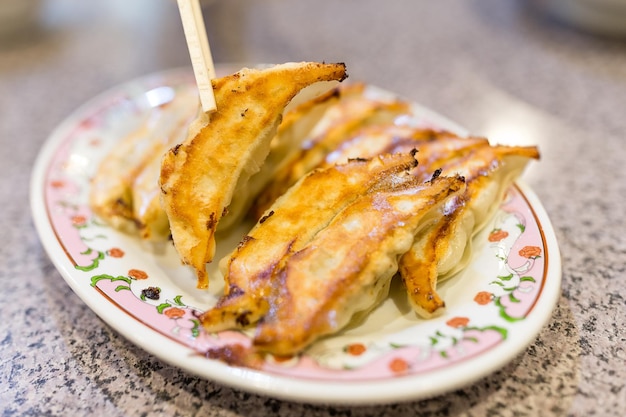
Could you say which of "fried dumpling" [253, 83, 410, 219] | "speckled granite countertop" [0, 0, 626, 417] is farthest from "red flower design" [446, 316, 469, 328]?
"fried dumpling" [253, 83, 410, 219]

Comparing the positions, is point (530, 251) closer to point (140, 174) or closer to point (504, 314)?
point (504, 314)

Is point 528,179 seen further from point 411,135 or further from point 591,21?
point 591,21

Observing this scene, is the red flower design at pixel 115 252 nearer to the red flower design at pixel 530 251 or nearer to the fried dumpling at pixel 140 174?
the fried dumpling at pixel 140 174

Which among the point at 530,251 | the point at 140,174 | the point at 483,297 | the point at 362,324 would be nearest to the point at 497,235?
the point at 530,251

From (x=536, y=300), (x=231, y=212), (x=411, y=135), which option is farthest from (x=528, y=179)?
(x=231, y=212)

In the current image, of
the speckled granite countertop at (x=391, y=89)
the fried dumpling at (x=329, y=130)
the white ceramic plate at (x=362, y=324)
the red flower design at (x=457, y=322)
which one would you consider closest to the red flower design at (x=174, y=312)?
the white ceramic plate at (x=362, y=324)

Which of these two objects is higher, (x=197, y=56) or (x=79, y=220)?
(x=197, y=56)
